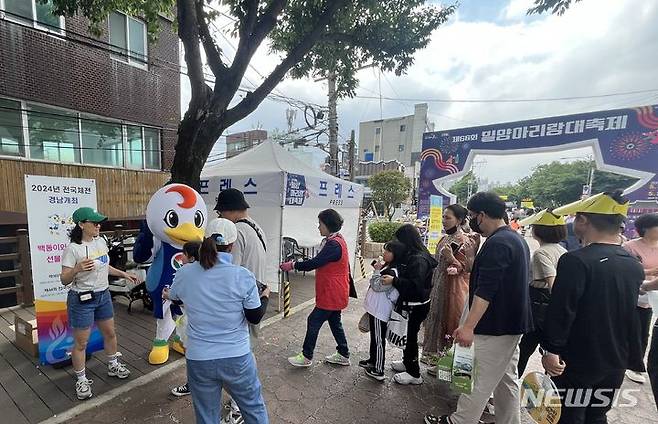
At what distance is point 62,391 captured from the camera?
9.50ft

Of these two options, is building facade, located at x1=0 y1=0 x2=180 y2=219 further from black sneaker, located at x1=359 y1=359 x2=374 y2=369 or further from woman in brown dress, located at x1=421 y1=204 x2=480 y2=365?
black sneaker, located at x1=359 y1=359 x2=374 y2=369

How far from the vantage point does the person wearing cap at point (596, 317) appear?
1.79m

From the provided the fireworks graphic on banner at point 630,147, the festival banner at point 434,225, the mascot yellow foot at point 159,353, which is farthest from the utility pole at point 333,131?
the mascot yellow foot at point 159,353

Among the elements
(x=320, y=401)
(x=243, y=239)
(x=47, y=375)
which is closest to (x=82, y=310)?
(x=47, y=375)

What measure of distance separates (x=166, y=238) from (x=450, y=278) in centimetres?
280

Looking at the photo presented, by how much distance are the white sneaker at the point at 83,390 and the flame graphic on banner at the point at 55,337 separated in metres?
0.68

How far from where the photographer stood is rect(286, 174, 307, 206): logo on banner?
17.2 feet

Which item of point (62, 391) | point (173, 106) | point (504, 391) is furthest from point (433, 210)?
point (173, 106)

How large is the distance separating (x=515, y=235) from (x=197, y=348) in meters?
2.15

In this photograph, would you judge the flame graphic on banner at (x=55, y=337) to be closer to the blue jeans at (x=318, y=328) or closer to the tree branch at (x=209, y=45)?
the blue jeans at (x=318, y=328)

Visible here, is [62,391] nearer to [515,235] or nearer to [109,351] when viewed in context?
[109,351]

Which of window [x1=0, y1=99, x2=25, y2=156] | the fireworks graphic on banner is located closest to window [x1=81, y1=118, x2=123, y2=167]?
window [x1=0, y1=99, x2=25, y2=156]

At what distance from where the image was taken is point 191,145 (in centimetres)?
402

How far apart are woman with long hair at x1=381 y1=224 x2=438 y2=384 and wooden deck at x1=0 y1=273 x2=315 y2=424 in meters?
2.59
